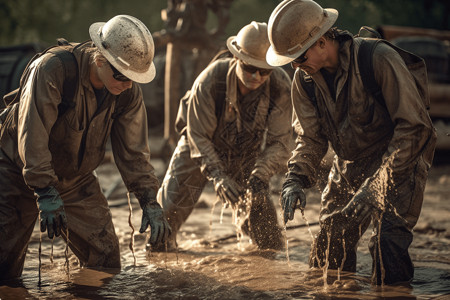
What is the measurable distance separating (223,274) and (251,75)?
162cm

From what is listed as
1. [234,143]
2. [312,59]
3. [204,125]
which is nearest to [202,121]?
[204,125]

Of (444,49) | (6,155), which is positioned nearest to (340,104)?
(6,155)

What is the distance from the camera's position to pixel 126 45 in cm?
393

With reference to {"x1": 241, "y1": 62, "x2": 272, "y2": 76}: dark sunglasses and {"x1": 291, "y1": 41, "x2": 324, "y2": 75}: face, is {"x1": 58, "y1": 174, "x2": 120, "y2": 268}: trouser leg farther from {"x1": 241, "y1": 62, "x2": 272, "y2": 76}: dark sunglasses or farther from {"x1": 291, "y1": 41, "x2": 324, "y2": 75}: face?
{"x1": 291, "y1": 41, "x2": 324, "y2": 75}: face

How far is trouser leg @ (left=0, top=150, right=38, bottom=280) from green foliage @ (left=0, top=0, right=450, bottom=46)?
15.4 meters

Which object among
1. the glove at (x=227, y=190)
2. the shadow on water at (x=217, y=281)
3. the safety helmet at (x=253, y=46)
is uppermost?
the safety helmet at (x=253, y=46)

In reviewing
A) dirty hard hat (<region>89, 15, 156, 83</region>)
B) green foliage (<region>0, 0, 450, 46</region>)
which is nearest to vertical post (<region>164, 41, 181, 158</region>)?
dirty hard hat (<region>89, 15, 156, 83</region>)

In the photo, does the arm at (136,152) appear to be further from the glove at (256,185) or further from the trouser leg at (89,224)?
the glove at (256,185)

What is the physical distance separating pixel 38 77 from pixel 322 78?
1.82 meters

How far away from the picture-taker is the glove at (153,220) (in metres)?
4.16

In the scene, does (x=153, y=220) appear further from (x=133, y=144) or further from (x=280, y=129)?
(x=280, y=129)

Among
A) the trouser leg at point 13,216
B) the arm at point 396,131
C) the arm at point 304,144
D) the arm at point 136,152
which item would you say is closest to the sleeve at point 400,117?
the arm at point 396,131

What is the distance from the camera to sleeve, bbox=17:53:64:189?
370cm

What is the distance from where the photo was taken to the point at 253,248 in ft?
17.2
